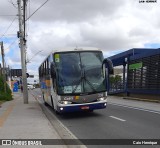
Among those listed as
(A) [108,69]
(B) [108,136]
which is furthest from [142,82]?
(B) [108,136]

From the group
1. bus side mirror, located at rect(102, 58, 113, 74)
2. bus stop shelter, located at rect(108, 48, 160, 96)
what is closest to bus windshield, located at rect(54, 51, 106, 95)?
bus side mirror, located at rect(102, 58, 113, 74)

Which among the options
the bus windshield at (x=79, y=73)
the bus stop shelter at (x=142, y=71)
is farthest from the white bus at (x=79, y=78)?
the bus stop shelter at (x=142, y=71)

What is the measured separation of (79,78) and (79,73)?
0.75ft

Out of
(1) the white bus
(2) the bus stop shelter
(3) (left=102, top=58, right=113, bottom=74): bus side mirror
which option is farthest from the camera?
(2) the bus stop shelter

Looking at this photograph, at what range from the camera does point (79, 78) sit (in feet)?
49.3

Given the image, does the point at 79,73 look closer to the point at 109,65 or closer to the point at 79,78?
the point at 79,78

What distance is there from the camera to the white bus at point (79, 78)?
14891 millimetres

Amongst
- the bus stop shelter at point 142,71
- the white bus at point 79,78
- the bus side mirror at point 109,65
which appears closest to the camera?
the white bus at point 79,78

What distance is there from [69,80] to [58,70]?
→ 0.69 m

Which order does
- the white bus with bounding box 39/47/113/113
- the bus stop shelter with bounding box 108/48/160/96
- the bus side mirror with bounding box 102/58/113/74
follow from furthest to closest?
the bus stop shelter with bounding box 108/48/160/96 → the bus side mirror with bounding box 102/58/113/74 → the white bus with bounding box 39/47/113/113

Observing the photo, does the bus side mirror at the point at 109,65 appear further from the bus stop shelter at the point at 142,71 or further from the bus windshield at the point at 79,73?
the bus stop shelter at the point at 142,71

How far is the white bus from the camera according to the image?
48.9 ft

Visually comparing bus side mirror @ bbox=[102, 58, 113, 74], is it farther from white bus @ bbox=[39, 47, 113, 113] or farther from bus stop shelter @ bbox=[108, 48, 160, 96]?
bus stop shelter @ bbox=[108, 48, 160, 96]

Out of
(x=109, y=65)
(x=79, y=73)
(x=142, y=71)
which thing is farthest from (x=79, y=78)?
(x=142, y=71)
